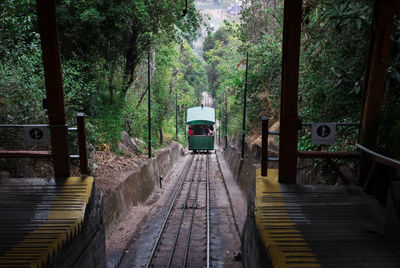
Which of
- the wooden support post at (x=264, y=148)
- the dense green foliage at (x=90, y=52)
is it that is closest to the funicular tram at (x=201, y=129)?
the dense green foliage at (x=90, y=52)

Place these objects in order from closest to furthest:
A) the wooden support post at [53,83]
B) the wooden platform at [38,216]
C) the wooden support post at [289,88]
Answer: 1. the wooden platform at [38,216]
2. the wooden support post at [289,88]
3. the wooden support post at [53,83]

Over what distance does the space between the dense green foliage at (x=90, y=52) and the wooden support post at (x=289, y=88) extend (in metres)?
6.30

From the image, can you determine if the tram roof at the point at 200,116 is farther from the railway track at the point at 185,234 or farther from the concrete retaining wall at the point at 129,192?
the railway track at the point at 185,234

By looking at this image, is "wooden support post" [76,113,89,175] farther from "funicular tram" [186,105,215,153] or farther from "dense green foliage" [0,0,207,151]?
"funicular tram" [186,105,215,153]

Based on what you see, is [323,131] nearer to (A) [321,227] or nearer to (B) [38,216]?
(A) [321,227]

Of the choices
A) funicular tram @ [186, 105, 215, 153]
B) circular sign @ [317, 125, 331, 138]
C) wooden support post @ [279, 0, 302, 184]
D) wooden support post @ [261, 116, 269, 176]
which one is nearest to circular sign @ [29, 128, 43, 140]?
wooden support post @ [261, 116, 269, 176]

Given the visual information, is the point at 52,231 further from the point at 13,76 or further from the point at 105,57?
the point at 105,57

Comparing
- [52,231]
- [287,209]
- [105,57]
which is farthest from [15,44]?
[287,209]

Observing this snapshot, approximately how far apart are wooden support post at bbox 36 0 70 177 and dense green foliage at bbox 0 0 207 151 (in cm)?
267

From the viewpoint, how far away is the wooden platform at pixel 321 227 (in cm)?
246

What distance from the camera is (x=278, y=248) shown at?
2.64 m

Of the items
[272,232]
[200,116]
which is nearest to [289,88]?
[272,232]

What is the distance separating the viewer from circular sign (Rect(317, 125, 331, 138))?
4.05m

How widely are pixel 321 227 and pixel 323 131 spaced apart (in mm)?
1618
